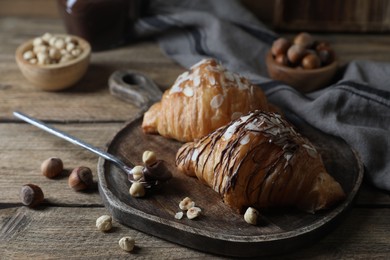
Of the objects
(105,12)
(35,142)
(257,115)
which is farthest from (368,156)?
(105,12)

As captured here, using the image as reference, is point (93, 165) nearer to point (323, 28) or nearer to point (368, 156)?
point (368, 156)

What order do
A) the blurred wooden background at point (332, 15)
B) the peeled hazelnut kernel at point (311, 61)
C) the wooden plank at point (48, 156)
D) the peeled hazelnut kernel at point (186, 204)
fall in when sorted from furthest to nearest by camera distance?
the blurred wooden background at point (332, 15) < the peeled hazelnut kernel at point (311, 61) < the wooden plank at point (48, 156) < the peeled hazelnut kernel at point (186, 204)

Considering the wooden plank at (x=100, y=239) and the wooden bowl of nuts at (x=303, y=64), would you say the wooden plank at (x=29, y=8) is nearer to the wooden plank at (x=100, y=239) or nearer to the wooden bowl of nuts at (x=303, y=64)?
the wooden bowl of nuts at (x=303, y=64)

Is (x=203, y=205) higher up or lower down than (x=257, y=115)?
lower down

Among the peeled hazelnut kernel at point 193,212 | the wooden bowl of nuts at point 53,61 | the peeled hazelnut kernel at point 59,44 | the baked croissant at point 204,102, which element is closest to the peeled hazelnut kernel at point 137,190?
the peeled hazelnut kernel at point 193,212

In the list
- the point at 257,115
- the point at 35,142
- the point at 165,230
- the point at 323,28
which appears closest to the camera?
the point at 165,230

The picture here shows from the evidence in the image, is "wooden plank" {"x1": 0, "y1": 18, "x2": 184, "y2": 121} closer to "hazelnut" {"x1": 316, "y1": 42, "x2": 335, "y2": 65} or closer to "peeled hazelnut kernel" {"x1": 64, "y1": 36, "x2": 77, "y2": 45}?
"peeled hazelnut kernel" {"x1": 64, "y1": 36, "x2": 77, "y2": 45}

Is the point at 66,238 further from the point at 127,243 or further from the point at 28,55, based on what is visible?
the point at 28,55
